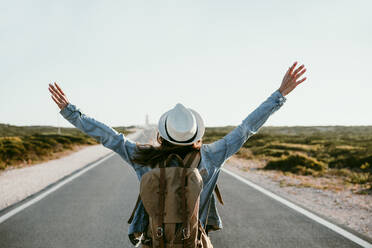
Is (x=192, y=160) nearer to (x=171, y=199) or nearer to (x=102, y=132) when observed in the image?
(x=171, y=199)

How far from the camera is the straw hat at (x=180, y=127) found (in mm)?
2035

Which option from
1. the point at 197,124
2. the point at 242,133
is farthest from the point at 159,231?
the point at 242,133

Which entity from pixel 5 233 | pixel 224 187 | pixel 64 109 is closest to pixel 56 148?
pixel 224 187

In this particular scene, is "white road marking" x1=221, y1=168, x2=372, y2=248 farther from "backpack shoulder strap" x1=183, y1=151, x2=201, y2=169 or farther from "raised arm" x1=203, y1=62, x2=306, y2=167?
"backpack shoulder strap" x1=183, y1=151, x2=201, y2=169

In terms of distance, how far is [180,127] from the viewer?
2.04 meters

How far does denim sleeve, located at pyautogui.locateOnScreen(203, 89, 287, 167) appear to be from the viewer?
7.21 feet

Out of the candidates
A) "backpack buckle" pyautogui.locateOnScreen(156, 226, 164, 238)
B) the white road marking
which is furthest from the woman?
the white road marking

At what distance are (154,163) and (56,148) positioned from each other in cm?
2248

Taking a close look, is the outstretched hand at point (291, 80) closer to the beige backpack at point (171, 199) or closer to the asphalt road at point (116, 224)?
the beige backpack at point (171, 199)

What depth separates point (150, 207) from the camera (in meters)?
1.99

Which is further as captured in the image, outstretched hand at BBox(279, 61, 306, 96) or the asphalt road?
the asphalt road

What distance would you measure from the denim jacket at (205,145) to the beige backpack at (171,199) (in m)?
0.20

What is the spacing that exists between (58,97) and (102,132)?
0.41 metres

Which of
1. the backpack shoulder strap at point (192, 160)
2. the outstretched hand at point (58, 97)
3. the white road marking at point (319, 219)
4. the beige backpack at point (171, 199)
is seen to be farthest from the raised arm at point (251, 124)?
the white road marking at point (319, 219)
